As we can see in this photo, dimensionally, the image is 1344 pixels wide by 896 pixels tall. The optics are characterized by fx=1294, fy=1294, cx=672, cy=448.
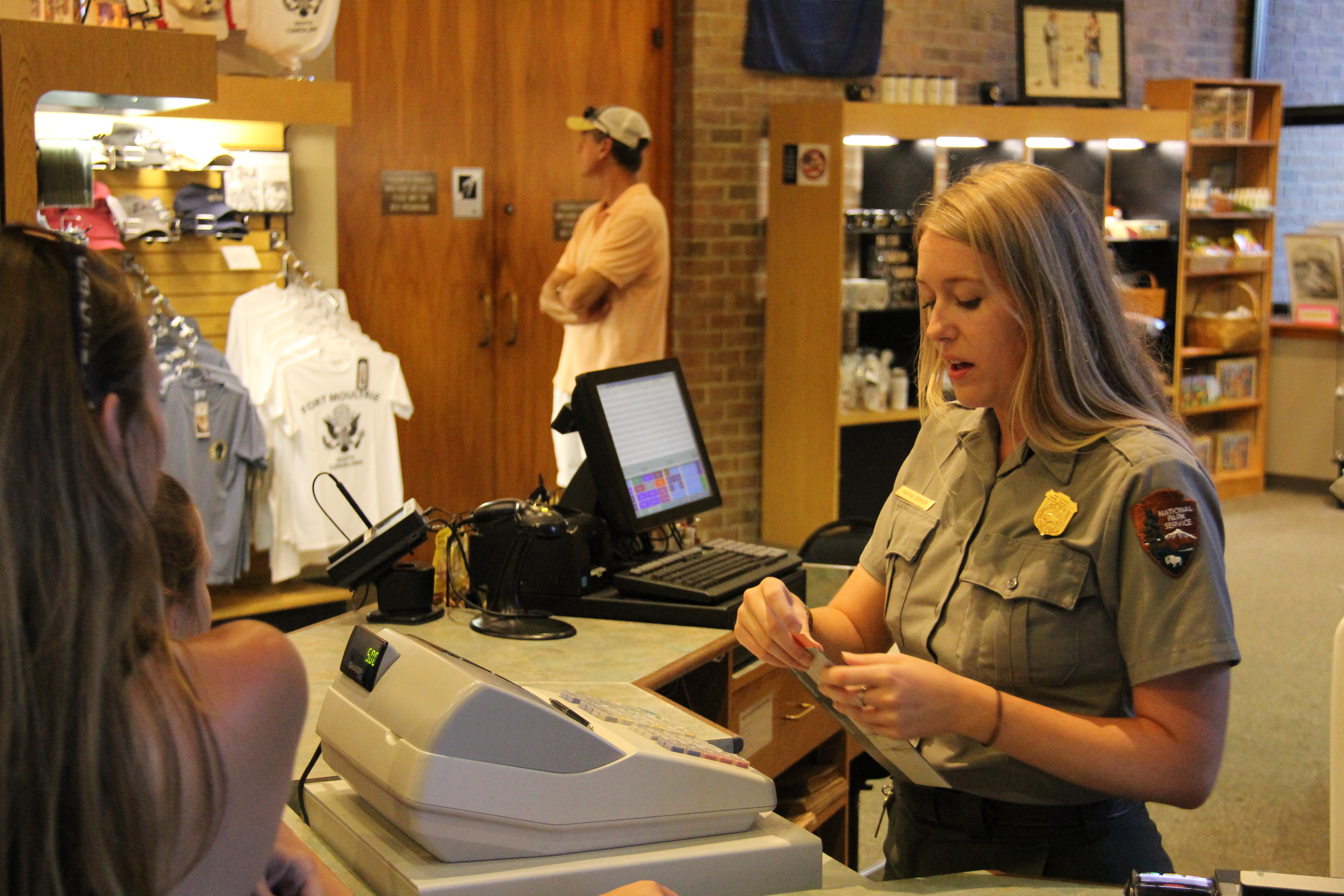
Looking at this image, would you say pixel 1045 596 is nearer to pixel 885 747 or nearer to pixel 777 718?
pixel 885 747

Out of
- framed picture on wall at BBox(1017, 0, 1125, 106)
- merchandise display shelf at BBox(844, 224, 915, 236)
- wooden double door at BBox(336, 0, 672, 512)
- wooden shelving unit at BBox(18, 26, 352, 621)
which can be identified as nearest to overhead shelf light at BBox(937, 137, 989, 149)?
merchandise display shelf at BBox(844, 224, 915, 236)

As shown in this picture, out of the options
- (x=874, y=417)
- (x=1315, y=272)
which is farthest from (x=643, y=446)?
(x=1315, y=272)

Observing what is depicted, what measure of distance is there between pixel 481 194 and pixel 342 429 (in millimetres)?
1508

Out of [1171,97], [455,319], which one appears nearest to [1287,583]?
[1171,97]

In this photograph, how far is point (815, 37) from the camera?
636 centimetres

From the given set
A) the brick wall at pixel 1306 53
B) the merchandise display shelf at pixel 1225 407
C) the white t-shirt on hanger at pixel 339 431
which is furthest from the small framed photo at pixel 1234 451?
the white t-shirt on hanger at pixel 339 431

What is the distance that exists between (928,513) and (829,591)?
1.04 metres

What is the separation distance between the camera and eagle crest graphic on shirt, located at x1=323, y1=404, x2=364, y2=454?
442 centimetres

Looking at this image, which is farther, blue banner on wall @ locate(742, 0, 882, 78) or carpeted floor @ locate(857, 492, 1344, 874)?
blue banner on wall @ locate(742, 0, 882, 78)

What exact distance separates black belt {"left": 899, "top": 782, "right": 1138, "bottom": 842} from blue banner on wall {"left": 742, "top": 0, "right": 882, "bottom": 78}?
4.99 m

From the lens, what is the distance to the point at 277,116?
421 centimetres

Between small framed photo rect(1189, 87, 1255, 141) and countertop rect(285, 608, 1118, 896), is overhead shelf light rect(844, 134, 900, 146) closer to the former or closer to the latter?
small framed photo rect(1189, 87, 1255, 141)

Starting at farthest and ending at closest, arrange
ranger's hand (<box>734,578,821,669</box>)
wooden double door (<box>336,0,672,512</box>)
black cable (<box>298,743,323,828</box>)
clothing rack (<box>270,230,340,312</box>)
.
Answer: wooden double door (<box>336,0,672,512</box>) < clothing rack (<box>270,230,340,312</box>) < ranger's hand (<box>734,578,821,669</box>) < black cable (<box>298,743,323,828</box>)

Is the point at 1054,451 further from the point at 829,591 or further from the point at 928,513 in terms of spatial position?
the point at 829,591
